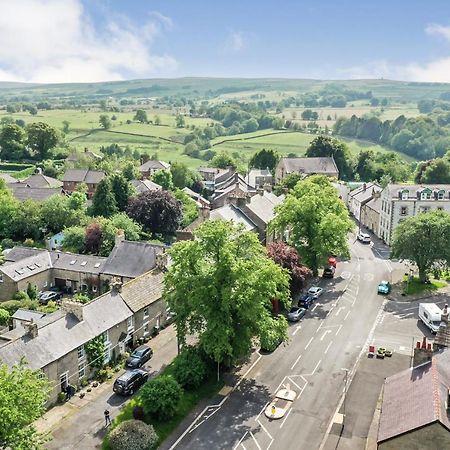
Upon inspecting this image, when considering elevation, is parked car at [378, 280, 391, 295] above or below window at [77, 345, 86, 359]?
below

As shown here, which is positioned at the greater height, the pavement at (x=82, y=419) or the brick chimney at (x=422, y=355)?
the brick chimney at (x=422, y=355)

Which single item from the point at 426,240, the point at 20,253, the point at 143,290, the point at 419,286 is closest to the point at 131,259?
the point at 143,290

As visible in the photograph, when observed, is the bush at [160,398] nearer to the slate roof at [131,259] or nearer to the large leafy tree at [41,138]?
the slate roof at [131,259]

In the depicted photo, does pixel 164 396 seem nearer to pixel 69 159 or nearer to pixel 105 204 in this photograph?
pixel 105 204

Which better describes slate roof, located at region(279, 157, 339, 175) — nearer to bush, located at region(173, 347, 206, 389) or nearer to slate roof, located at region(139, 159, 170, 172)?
slate roof, located at region(139, 159, 170, 172)

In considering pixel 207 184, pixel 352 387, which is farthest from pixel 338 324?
pixel 207 184

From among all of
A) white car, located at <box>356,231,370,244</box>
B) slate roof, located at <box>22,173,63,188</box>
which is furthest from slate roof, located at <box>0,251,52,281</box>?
white car, located at <box>356,231,370,244</box>

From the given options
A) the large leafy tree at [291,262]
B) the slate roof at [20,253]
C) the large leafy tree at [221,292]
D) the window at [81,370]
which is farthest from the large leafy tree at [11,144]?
the large leafy tree at [221,292]
